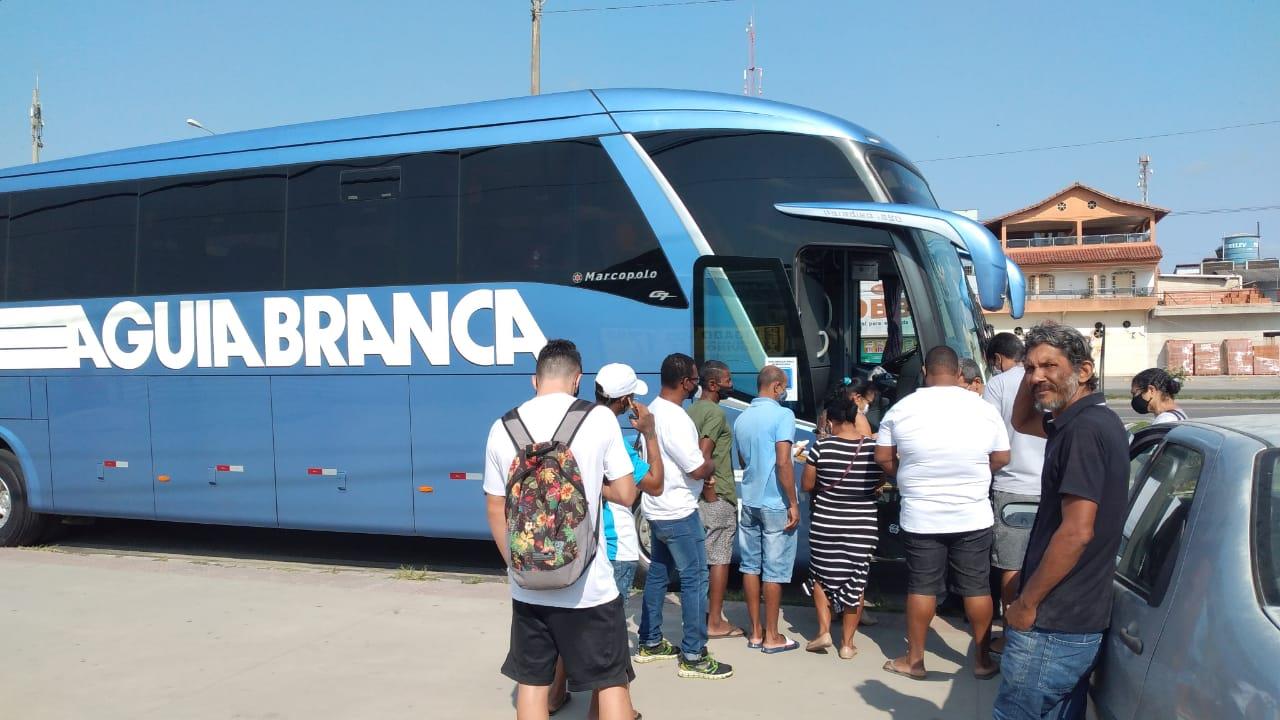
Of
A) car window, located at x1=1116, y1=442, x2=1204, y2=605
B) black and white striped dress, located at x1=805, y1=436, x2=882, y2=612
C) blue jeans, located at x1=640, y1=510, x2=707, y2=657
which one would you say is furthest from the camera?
black and white striped dress, located at x1=805, y1=436, x2=882, y2=612

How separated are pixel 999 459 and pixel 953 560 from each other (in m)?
0.63

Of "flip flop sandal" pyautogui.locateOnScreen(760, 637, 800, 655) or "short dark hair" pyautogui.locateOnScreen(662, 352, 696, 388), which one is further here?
"flip flop sandal" pyautogui.locateOnScreen(760, 637, 800, 655)

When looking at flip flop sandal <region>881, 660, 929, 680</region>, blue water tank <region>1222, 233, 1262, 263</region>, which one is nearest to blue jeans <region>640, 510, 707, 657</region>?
flip flop sandal <region>881, 660, 929, 680</region>

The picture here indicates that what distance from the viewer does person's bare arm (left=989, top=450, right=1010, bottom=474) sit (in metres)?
5.65

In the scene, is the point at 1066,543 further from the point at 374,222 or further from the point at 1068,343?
the point at 374,222

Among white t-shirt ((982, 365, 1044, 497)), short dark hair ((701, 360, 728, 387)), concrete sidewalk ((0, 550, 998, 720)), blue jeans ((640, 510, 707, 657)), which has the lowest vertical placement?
concrete sidewalk ((0, 550, 998, 720))

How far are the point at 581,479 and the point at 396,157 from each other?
5.85 meters

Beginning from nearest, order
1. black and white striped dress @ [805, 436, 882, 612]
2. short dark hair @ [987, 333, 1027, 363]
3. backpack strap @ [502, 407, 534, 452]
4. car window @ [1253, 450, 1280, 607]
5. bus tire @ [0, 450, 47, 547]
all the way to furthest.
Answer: car window @ [1253, 450, 1280, 607], backpack strap @ [502, 407, 534, 452], black and white striped dress @ [805, 436, 882, 612], short dark hair @ [987, 333, 1027, 363], bus tire @ [0, 450, 47, 547]

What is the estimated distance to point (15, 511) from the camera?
35.5 ft

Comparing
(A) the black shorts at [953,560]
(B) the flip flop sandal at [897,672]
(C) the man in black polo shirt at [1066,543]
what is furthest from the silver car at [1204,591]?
(B) the flip flop sandal at [897,672]

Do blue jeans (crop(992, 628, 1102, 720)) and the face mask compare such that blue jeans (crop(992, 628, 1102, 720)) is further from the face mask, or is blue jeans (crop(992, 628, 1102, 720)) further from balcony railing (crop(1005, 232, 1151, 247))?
balcony railing (crop(1005, 232, 1151, 247))

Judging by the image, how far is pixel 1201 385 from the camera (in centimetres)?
4106

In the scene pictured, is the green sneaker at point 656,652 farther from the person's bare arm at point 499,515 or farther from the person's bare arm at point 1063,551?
the person's bare arm at point 1063,551

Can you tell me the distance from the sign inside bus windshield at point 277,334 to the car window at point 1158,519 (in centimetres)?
524
